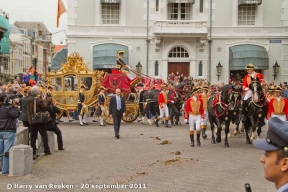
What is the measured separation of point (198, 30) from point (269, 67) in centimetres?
542

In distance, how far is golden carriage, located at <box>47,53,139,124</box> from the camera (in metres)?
21.0

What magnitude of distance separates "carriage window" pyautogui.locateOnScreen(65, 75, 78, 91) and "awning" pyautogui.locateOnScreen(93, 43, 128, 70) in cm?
829

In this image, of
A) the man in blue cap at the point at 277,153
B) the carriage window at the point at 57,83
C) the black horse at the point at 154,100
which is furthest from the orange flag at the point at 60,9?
the man in blue cap at the point at 277,153

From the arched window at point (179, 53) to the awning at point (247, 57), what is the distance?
9.80ft

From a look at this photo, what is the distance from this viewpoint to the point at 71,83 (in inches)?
840

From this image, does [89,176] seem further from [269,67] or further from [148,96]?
[269,67]

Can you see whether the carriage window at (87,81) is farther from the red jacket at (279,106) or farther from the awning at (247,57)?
the awning at (247,57)

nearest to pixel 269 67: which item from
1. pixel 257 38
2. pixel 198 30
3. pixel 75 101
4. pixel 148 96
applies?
pixel 257 38

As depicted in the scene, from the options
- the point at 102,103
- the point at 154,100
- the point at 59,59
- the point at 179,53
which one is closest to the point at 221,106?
the point at 154,100

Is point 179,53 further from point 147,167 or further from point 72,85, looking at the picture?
point 147,167

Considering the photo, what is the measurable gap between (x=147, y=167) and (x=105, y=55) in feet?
65.3

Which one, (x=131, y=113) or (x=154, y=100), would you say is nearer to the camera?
(x=154, y=100)

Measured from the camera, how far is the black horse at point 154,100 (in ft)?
67.6

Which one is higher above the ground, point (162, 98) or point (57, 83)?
point (57, 83)
